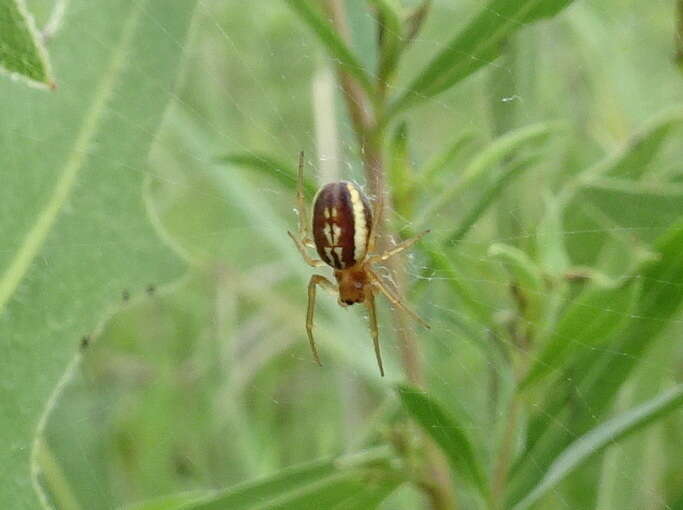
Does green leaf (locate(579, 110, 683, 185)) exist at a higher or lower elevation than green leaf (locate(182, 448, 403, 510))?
higher

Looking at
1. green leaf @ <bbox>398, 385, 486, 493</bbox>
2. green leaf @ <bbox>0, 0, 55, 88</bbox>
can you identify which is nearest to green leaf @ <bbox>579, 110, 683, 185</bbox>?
green leaf @ <bbox>398, 385, 486, 493</bbox>

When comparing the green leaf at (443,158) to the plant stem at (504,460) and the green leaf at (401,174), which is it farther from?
the plant stem at (504,460)

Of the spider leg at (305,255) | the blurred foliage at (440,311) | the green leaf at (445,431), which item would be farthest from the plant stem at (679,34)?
the spider leg at (305,255)

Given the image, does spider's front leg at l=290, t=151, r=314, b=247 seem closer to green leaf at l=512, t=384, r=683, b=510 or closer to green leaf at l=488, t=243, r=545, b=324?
green leaf at l=488, t=243, r=545, b=324

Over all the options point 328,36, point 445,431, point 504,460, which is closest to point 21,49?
point 328,36

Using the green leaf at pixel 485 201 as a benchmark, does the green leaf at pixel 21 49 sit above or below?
above

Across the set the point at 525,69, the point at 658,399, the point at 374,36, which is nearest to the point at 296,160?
the point at 374,36
